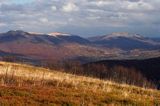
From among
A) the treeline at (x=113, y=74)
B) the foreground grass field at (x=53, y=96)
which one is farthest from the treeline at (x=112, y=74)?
the foreground grass field at (x=53, y=96)

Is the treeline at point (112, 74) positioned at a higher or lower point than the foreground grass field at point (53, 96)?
lower

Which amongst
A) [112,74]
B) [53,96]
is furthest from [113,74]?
[53,96]

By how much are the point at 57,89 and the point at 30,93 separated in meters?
3.10

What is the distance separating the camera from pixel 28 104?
22203mm

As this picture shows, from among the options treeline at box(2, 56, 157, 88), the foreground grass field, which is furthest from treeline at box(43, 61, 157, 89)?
the foreground grass field

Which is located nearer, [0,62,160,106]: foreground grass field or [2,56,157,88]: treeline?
[0,62,160,106]: foreground grass field

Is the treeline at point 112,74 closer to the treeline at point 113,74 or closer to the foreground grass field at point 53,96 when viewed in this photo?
the treeline at point 113,74

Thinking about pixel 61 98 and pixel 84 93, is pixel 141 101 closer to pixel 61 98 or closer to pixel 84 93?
pixel 84 93

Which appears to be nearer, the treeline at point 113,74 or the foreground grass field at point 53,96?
the foreground grass field at point 53,96

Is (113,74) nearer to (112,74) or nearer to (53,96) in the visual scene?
(112,74)

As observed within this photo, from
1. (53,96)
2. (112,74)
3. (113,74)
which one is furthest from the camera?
(112,74)

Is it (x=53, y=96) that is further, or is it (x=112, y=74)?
(x=112, y=74)

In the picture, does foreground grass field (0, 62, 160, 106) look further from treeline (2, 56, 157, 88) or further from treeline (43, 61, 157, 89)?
treeline (43, 61, 157, 89)

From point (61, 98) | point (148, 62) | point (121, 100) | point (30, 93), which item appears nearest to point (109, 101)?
point (121, 100)
